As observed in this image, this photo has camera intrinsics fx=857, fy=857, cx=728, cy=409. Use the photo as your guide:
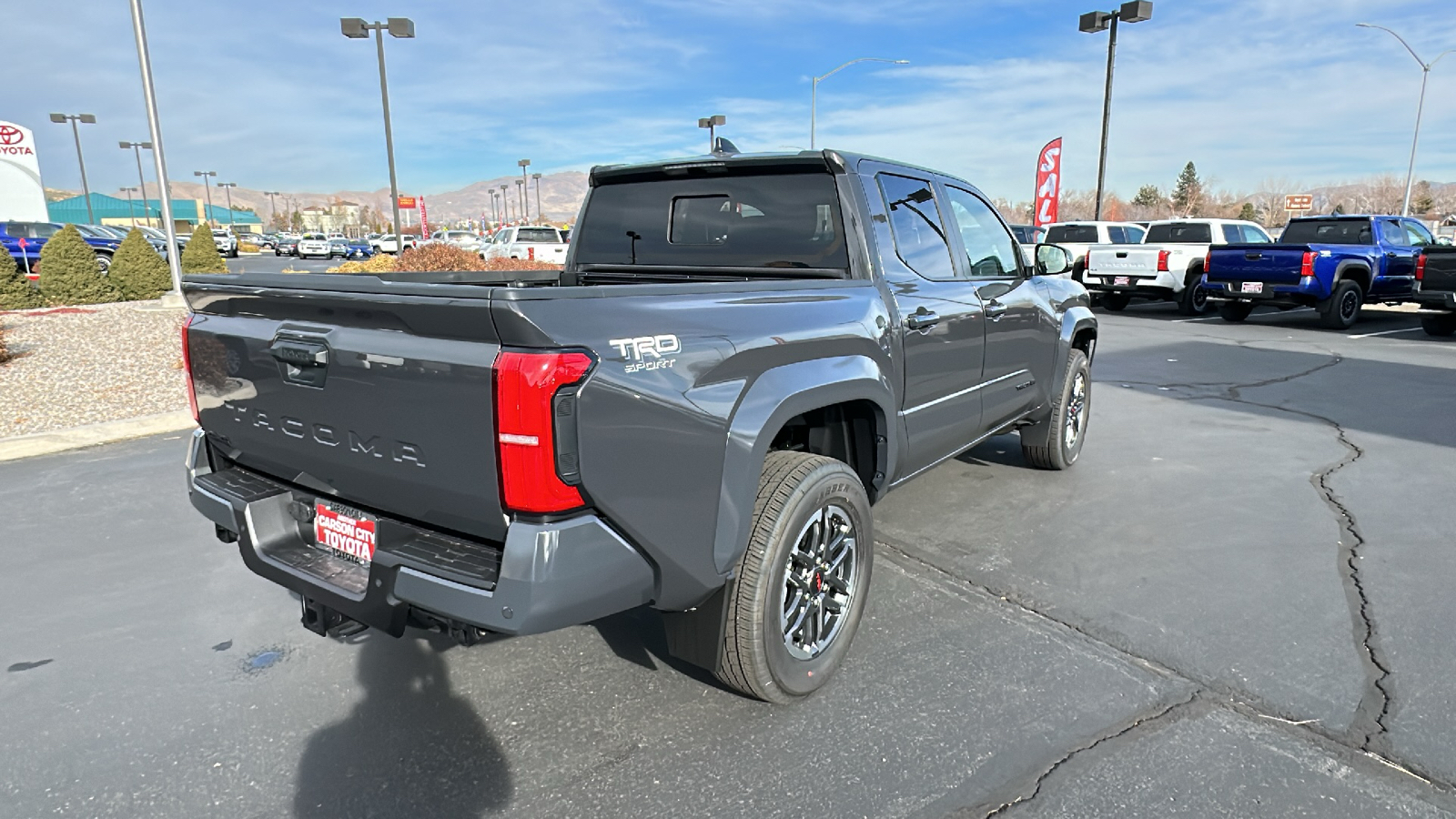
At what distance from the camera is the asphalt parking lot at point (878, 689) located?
8.22 feet

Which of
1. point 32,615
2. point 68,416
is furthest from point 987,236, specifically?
point 68,416

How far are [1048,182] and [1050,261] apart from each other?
20377mm

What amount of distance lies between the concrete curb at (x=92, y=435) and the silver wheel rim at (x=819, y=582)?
6.18 m

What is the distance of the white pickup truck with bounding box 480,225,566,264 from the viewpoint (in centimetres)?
2392

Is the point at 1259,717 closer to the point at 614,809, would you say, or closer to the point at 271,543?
the point at 614,809

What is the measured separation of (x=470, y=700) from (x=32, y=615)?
7.03 ft

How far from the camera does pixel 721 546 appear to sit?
2551 millimetres

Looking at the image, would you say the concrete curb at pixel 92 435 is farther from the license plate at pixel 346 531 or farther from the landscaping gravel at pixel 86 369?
the license plate at pixel 346 531

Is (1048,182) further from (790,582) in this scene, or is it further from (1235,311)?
(790,582)

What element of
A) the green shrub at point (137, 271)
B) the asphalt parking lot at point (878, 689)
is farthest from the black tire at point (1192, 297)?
the green shrub at point (137, 271)

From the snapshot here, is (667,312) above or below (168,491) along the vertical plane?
above

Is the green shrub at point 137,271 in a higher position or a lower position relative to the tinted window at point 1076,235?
lower

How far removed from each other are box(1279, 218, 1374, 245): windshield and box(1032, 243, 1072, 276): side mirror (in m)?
12.9

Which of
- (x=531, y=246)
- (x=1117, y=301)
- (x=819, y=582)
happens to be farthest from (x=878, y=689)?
(x=531, y=246)
